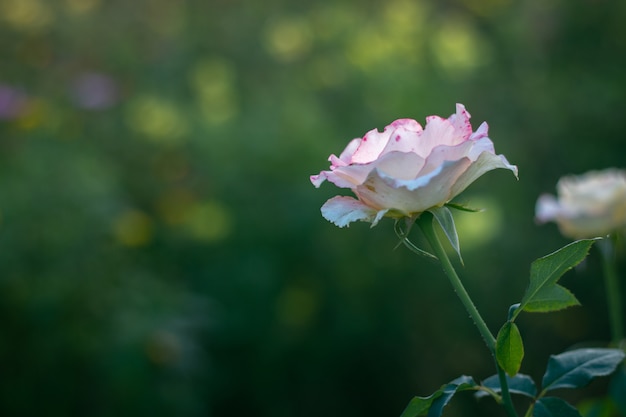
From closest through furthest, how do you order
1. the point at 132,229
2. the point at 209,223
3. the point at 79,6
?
the point at 132,229, the point at 209,223, the point at 79,6

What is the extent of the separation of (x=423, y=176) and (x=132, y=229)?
163 centimetres

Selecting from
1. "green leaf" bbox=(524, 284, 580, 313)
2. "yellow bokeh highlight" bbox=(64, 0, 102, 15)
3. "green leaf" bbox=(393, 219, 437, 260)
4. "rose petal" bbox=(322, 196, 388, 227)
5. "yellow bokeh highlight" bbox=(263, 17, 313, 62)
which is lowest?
"green leaf" bbox=(524, 284, 580, 313)

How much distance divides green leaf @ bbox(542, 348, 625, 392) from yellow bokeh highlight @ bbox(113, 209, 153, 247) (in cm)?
156

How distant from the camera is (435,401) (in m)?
0.51

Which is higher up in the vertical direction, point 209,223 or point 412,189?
point 209,223

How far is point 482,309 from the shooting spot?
215 cm

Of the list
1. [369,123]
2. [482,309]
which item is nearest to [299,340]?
[482,309]

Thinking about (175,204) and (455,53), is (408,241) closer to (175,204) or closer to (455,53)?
(175,204)

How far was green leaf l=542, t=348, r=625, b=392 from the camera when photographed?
1.76ft

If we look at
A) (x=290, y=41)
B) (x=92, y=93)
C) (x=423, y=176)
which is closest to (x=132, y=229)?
(x=92, y=93)

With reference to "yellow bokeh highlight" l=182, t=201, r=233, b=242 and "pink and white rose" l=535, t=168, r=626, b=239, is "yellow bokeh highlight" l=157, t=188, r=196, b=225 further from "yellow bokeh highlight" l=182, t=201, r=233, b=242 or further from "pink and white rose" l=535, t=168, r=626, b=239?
"pink and white rose" l=535, t=168, r=626, b=239

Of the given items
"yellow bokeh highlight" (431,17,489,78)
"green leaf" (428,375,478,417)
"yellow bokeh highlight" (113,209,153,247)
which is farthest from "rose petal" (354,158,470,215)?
"yellow bokeh highlight" (431,17,489,78)

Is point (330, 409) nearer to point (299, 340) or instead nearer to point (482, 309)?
point (299, 340)

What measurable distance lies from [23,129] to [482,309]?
1.37 m
